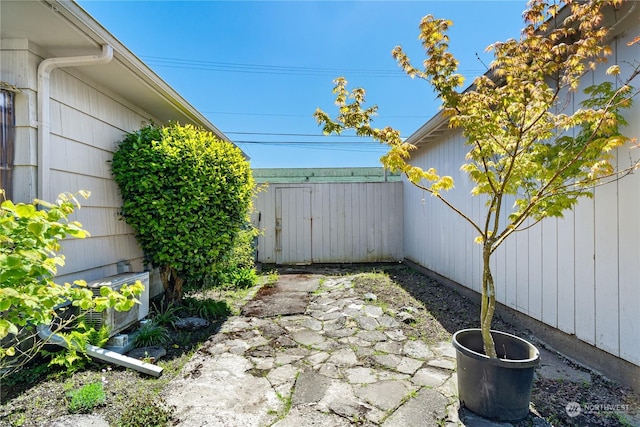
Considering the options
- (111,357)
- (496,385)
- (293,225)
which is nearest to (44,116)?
(111,357)

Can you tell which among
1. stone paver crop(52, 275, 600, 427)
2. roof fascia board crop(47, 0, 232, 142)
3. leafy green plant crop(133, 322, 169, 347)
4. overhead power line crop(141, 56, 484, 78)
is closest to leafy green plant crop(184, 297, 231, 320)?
stone paver crop(52, 275, 600, 427)

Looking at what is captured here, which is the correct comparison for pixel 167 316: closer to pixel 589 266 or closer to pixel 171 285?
pixel 171 285

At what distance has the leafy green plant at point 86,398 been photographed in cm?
183

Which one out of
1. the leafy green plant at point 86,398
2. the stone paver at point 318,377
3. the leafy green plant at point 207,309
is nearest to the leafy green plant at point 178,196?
the leafy green plant at point 207,309

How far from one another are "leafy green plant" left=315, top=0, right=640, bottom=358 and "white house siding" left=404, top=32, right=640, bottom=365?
10.4 inches

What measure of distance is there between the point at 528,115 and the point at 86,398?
3.14 metres

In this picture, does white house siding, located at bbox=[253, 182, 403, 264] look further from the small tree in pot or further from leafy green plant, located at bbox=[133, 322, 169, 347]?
the small tree in pot

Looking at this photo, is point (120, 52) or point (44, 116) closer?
point (44, 116)

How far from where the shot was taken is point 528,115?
1.87 metres

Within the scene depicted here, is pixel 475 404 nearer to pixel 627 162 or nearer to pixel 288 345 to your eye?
pixel 288 345

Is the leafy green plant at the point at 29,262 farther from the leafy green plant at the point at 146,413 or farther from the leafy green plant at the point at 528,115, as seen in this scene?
the leafy green plant at the point at 528,115

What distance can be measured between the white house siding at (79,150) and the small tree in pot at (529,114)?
2417 millimetres

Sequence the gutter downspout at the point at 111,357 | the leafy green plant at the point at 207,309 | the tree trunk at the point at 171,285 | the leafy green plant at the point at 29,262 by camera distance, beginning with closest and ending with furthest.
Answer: the leafy green plant at the point at 29,262 → the gutter downspout at the point at 111,357 → the leafy green plant at the point at 207,309 → the tree trunk at the point at 171,285

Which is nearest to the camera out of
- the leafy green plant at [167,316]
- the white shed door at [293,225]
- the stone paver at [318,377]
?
the stone paver at [318,377]
